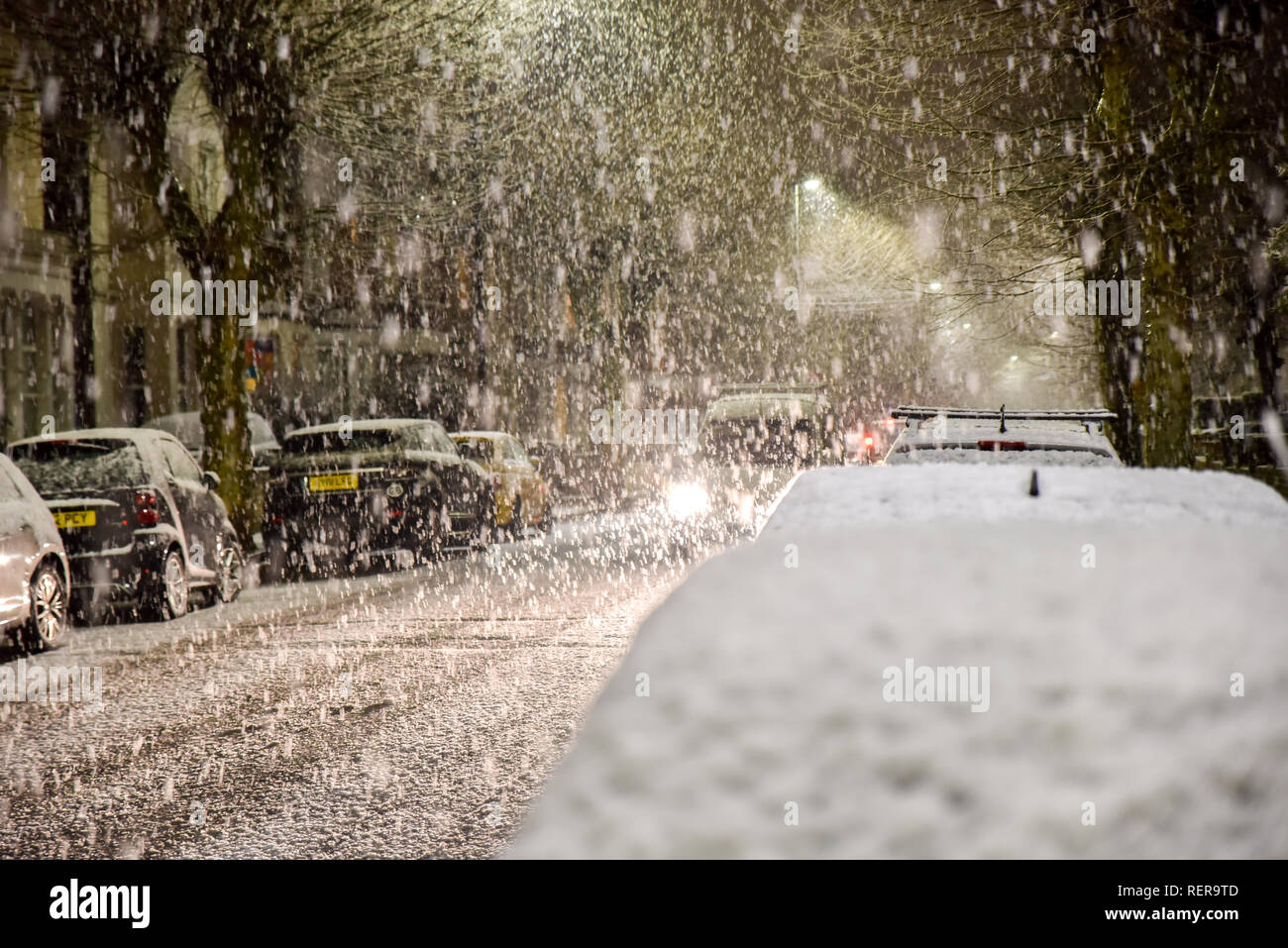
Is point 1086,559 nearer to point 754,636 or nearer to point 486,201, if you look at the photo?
point 754,636

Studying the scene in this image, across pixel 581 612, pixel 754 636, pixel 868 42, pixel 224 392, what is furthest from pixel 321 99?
pixel 754 636

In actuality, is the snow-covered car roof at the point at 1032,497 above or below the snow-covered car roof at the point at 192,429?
above

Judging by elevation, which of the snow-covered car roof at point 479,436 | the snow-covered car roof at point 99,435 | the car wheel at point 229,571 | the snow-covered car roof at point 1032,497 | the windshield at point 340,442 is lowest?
the car wheel at point 229,571

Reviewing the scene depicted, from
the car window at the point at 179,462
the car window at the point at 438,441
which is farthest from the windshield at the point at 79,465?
the car window at the point at 438,441

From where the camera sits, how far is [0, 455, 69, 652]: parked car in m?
8.18

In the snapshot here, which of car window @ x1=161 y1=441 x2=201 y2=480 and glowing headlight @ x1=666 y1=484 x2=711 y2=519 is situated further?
glowing headlight @ x1=666 y1=484 x2=711 y2=519

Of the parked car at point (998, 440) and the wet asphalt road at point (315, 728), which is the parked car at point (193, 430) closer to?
the wet asphalt road at point (315, 728)

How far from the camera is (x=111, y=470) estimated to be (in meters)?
10.3

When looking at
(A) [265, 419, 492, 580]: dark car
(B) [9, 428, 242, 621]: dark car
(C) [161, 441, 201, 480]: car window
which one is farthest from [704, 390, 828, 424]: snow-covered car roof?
(B) [9, 428, 242, 621]: dark car

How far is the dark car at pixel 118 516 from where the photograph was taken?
32.7ft

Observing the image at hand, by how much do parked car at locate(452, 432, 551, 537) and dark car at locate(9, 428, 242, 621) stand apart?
5461mm

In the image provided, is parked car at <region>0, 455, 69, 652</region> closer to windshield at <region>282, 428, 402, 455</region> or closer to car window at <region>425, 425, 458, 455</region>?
windshield at <region>282, 428, 402, 455</region>

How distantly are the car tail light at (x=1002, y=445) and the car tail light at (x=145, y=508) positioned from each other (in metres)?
6.89
